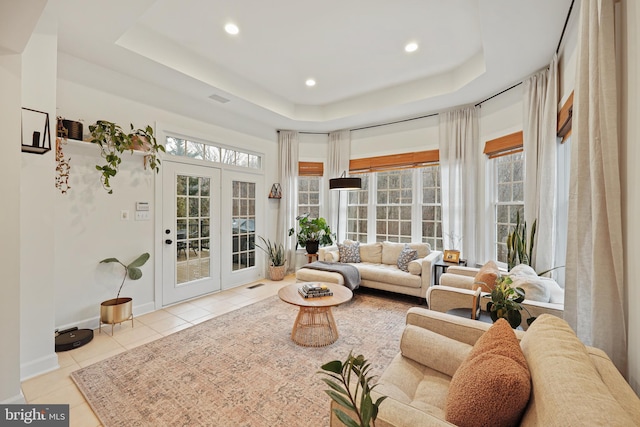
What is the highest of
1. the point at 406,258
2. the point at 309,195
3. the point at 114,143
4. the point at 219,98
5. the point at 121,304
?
the point at 219,98

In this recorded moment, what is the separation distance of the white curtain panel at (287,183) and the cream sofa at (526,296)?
10.2ft

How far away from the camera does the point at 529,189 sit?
3.27 m

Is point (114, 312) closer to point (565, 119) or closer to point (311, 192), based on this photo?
point (311, 192)

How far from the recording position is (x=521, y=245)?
10.5 ft

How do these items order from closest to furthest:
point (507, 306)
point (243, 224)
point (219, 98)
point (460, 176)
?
point (507, 306) < point (219, 98) < point (460, 176) < point (243, 224)

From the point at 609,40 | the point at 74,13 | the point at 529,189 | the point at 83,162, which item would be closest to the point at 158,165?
the point at 83,162

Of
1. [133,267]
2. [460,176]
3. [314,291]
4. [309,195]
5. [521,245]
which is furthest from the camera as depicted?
[309,195]

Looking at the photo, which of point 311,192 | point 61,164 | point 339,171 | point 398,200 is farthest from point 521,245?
point 61,164

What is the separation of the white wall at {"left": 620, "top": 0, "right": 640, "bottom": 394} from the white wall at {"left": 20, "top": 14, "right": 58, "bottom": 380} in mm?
3749

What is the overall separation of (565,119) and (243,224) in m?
4.52

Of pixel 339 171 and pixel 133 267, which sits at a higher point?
pixel 339 171

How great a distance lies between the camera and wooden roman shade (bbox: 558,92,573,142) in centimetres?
246

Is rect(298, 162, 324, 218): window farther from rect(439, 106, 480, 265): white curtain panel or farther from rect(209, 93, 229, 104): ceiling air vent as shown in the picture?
rect(439, 106, 480, 265): white curtain panel

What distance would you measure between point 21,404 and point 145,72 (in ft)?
11.0
